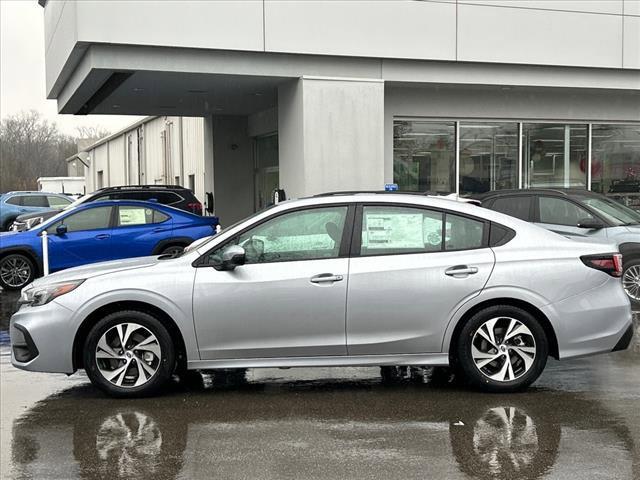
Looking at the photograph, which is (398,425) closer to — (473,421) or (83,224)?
(473,421)

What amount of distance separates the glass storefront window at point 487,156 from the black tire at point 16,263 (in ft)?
28.7

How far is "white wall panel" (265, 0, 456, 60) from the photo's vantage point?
13492 mm

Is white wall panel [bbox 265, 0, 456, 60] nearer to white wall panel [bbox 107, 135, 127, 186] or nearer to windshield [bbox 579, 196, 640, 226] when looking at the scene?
windshield [bbox 579, 196, 640, 226]

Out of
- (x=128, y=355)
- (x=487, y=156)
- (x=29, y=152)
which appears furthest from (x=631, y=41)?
(x=29, y=152)

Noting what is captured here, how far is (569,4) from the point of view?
1503 centimetres

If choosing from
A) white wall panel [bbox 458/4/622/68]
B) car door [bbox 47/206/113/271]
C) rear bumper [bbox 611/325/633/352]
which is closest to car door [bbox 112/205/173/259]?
car door [bbox 47/206/113/271]

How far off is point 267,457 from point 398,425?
108cm

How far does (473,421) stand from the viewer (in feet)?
17.9

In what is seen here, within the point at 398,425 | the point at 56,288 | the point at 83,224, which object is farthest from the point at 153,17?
the point at 398,425

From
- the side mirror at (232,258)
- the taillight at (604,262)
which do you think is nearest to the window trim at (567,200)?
the taillight at (604,262)

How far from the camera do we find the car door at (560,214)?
10.7 m

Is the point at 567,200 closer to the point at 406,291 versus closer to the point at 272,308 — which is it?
the point at 406,291

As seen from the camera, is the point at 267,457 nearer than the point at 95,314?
Yes

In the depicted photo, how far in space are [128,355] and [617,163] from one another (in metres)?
14.3
